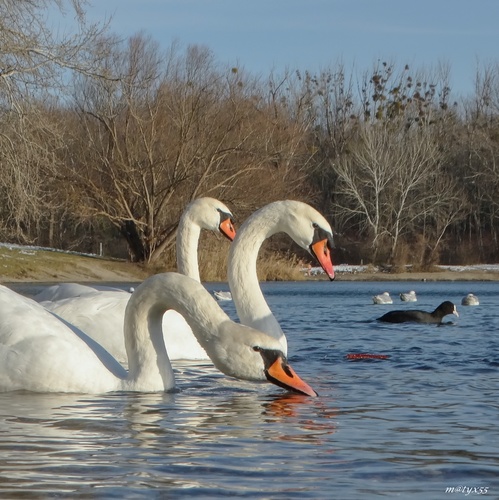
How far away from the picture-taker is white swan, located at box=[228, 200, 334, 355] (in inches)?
323

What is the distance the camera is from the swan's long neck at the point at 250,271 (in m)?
8.39

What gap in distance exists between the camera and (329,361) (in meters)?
9.62

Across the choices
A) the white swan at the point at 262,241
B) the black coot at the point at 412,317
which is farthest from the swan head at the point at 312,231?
the black coot at the point at 412,317

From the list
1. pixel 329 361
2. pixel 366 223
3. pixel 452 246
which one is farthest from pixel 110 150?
pixel 329 361

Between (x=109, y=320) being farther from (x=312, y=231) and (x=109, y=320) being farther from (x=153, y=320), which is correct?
(x=153, y=320)

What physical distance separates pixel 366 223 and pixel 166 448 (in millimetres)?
56681

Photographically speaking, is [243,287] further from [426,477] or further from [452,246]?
[452,246]

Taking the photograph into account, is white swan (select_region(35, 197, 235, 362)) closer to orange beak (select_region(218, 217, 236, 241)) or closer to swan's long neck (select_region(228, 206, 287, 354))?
orange beak (select_region(218, 217, 236, 241))

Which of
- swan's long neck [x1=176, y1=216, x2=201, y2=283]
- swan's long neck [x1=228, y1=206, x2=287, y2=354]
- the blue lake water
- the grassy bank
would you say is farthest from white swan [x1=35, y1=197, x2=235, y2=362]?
the grassy bank

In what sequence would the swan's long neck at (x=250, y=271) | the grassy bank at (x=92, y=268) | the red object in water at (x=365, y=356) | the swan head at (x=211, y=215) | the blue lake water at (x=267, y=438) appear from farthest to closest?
the grassy bank at (x=92, y=268) → the swan head at (x=211, y=215) → the red object in water at (x=365, y=356) → the swan's long neck at (x=250, y=271) → the blue lake water at (x=267, y=438)

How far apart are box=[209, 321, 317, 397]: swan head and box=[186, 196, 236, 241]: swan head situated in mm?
3915

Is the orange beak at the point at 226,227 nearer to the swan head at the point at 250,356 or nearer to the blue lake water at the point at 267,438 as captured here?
the blue lake water at the point at 267,438

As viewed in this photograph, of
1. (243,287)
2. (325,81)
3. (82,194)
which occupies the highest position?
(325,81)

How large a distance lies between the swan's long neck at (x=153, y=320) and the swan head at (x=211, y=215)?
3.43 metres
